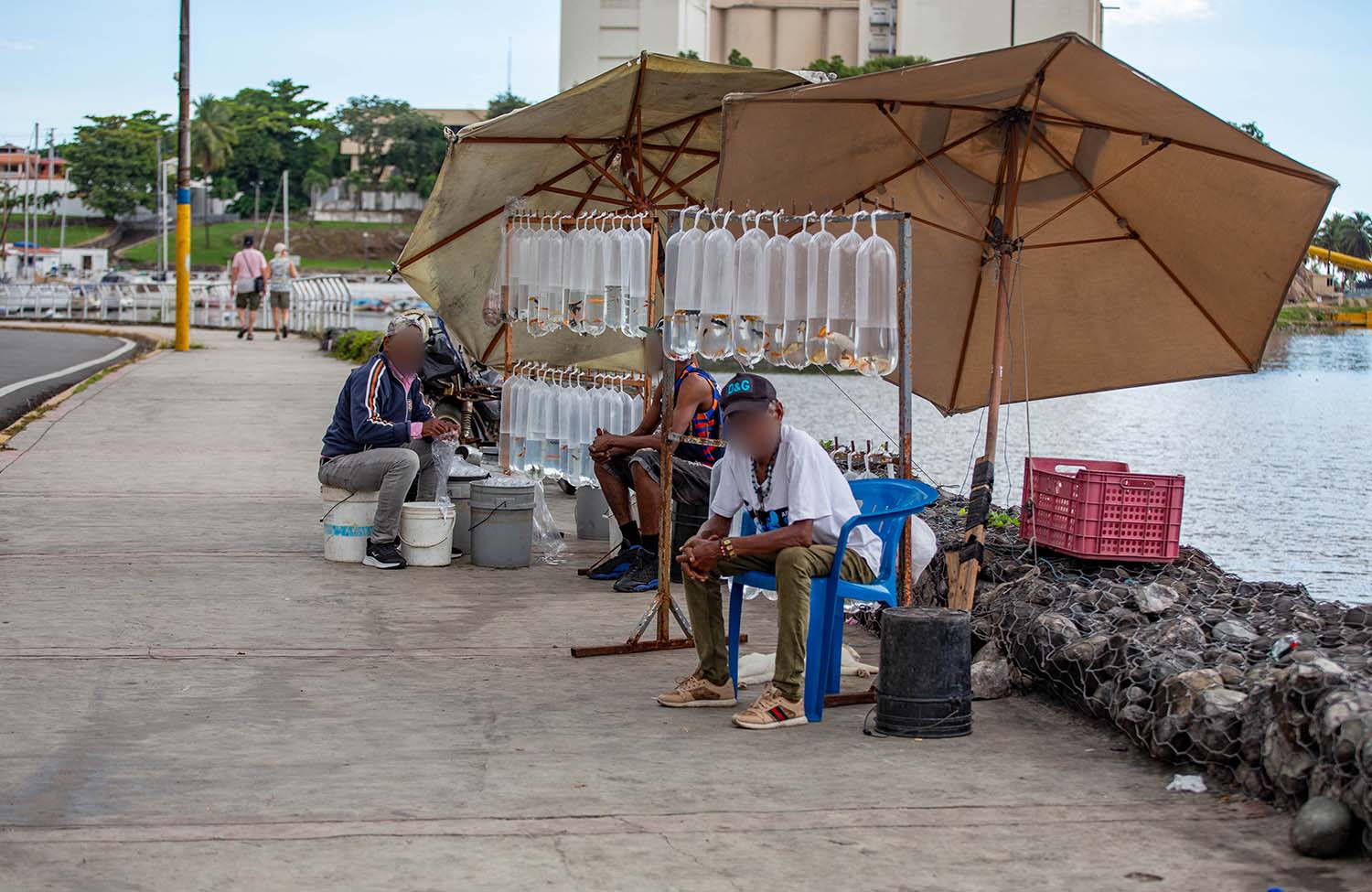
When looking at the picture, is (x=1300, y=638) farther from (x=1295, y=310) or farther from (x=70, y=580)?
(x=1295, y=310)

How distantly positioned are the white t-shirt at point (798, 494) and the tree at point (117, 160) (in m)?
127

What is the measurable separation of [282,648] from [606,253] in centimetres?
284

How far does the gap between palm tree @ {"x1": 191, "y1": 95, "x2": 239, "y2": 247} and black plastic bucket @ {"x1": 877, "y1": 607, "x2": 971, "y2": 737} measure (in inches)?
5000

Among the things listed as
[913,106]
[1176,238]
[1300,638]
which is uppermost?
[913,106]

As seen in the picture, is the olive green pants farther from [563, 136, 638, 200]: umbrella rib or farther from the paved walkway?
[563, 136, 638, 200]: umbrella rib

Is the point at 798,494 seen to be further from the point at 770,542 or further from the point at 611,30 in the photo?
the point at 611,30

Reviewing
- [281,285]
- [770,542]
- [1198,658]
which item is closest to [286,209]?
[281,285]

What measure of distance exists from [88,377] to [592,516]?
14.8 metres

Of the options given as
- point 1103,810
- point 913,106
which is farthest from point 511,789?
point 913,106

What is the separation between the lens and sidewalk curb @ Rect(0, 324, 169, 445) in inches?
640

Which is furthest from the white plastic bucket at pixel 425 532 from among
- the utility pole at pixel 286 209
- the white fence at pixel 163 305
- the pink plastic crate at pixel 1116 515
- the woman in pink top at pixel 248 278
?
the utility pole at pixel 286 209

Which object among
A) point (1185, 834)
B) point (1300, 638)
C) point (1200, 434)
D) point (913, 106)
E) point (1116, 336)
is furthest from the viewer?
Answer: point (1200, 434)

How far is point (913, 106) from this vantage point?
788 cm

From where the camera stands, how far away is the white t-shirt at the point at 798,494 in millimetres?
6012
